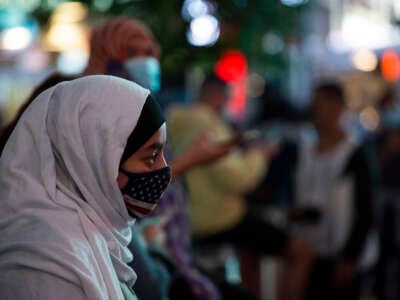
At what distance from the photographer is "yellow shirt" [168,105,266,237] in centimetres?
514

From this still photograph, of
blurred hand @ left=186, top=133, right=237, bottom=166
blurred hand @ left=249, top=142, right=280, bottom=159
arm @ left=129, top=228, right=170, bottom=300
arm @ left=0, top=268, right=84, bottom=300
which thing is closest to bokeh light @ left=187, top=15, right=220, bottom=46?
blurred hand @ left=249, top=142, right=280, bottom=159

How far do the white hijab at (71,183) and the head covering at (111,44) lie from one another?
1.13 metres

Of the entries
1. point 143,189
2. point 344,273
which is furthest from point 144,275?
point 344,273

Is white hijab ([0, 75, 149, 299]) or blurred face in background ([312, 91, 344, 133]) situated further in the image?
blurred face in background ([312, 91, 344, 133])

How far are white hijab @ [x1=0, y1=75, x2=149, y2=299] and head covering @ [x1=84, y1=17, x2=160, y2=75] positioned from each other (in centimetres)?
113

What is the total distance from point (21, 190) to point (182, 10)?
3.70 meters

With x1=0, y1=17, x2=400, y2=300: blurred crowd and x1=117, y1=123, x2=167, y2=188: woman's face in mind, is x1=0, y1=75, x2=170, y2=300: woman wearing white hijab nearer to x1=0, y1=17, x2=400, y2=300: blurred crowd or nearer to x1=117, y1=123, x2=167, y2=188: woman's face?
x1=117, y1=123, x2=167, y2=188: woman's face

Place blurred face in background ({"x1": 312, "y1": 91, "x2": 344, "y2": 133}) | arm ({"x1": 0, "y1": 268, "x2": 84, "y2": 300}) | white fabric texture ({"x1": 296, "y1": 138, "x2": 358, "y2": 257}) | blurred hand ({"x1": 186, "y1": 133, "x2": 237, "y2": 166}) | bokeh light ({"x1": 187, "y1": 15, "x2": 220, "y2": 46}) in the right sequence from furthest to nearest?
bokeh light ({"x1": 187, "y1": 15, "x2": 220, "y2": 46})
blurred face in background ({"x1": 312, "y1": 91, "x2": 344, "y2": 133})
white fabric texture ({"x1": 296, "y1": 138, "x2": 358, "y2": 257})
blurred hand ({"x1": 186, "y1": 133, "x2": 237, "y2": 166})
arm ({"x1": 0, "y1": 268, "x2": 84, "y2": 300})

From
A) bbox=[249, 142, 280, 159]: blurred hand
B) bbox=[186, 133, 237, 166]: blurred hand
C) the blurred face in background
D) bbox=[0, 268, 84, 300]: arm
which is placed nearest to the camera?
bbox=[0, 268, 84, 300]: arm

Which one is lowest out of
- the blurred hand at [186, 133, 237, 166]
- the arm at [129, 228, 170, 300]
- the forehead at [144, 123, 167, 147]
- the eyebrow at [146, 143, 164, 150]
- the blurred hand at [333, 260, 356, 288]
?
the blurred hand at [333, 260, 356, 288]

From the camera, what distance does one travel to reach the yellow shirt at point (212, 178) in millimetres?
5137

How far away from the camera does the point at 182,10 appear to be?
18.3 ft

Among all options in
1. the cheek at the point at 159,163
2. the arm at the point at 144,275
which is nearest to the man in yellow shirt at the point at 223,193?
the arm at the point at 144,275

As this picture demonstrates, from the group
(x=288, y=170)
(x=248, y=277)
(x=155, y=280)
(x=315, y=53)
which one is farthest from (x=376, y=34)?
(x=155, y=280)
